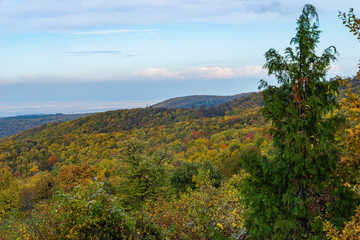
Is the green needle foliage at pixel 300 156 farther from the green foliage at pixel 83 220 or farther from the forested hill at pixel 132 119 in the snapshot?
the forested hill at pixel 132 119

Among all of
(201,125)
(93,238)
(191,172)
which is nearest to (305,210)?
(93,238)

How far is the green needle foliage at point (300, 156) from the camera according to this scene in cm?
659

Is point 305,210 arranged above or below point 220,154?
above

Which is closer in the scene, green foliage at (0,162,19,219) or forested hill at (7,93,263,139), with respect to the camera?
green foliage at (0,162,19,219)

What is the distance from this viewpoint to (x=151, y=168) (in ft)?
82.5

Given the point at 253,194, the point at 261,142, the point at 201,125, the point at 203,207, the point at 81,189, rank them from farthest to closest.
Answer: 1. the point at 201,125
2. the point at 261,142
3. the point at 203,207
4. the point at 81,189
5. the point at 253,194

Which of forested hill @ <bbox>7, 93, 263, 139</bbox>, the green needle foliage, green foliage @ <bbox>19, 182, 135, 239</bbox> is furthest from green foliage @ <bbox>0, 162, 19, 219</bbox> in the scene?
forested hill @ <bbox>7, 93, 263, 139</bbox>

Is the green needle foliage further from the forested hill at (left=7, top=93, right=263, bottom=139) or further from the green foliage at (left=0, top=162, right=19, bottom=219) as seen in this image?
the forested hill at (left=7, top=93, right=263, bottom=139)

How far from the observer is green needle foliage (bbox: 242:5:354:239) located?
6594 mm

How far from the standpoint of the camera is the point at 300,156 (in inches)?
260

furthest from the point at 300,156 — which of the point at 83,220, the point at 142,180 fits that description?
the point at 142,180

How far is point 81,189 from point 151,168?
16.4m

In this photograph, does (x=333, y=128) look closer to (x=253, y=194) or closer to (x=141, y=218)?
(x=253, y=194)

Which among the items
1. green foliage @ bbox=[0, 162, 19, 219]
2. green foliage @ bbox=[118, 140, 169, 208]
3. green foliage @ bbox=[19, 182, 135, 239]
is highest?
green foliage @ bbox=[19, 182, 135, 239]
